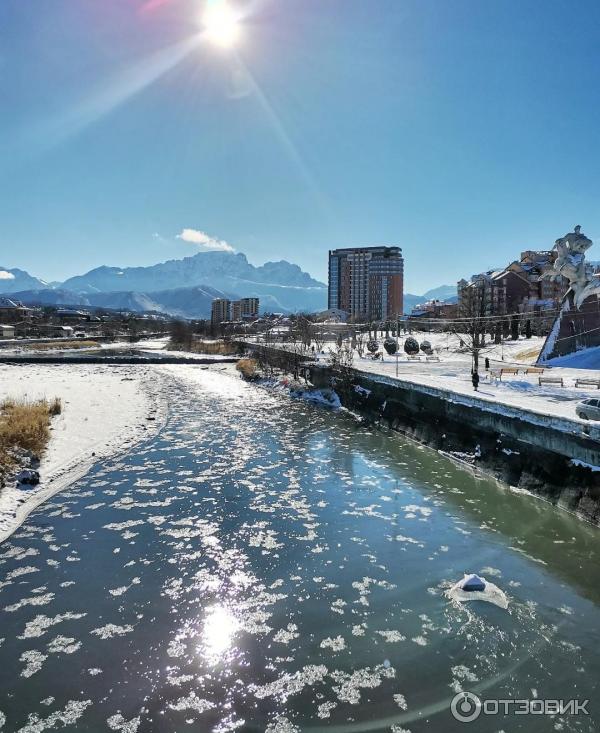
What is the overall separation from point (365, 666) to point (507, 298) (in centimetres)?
10646

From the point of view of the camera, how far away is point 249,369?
2210 inches

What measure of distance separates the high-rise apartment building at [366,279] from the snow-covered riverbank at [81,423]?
13740 cm

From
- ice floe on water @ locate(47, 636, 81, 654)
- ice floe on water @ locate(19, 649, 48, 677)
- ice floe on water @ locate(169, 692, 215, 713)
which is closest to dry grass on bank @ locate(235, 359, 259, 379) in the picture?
ice floe on water @ locate(47, 636, 81, 654)

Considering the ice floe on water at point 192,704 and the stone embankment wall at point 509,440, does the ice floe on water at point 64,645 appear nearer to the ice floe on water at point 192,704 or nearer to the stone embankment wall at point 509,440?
the ice floe on water at point 192,704

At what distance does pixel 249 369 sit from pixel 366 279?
135 meters

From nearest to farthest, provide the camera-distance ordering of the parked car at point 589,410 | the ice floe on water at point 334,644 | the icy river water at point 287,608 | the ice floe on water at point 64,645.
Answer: the icy river water at point 287,608 → the ice floe on water at point 64,645 → the ice floe on water at point 334,644 → the parked car at point 589,410

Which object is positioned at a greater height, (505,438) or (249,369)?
(249,369)

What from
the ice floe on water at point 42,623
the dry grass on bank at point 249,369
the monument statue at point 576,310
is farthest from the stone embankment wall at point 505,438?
the dry grass on bank at point 249,369

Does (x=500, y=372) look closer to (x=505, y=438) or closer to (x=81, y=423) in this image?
(x=505, y=438)

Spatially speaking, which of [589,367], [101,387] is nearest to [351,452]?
[589,367]

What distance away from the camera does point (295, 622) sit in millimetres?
9094

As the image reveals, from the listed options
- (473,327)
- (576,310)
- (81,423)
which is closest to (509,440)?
(473,327)

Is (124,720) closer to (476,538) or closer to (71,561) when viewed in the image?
(71,561)

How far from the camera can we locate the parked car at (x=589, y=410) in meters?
15.7
